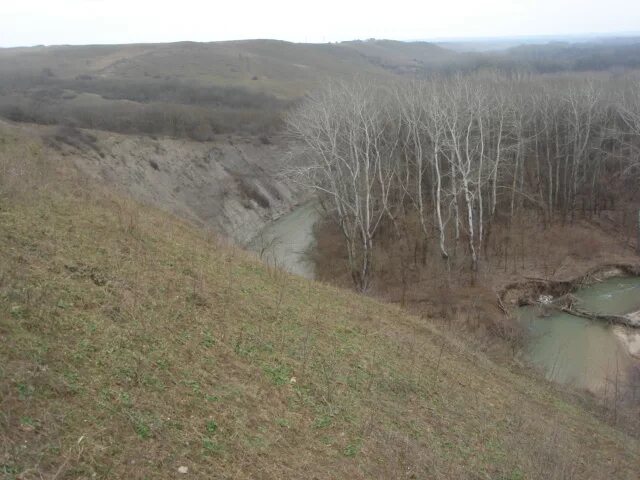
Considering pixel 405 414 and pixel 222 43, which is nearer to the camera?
pixel 405 414

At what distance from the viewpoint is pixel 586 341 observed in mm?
19703

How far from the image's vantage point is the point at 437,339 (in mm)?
13578

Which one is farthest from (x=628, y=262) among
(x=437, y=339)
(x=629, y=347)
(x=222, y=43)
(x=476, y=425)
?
(x=222, y=43)

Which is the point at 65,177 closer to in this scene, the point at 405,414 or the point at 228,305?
the point at 228,305

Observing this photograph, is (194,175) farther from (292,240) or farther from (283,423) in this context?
(283,423)

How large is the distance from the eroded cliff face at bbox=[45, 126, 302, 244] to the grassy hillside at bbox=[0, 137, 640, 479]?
19.4 metres

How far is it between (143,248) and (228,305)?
2.75 m

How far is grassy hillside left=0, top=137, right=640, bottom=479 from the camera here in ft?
20.0

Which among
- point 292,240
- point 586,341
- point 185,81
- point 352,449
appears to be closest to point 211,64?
point 185,81

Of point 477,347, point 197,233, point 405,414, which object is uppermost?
point 197,233

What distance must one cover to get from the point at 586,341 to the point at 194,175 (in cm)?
2941

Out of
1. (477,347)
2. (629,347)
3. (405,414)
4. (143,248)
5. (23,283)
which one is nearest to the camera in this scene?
(23,283)

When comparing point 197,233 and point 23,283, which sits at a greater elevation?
point 23,283

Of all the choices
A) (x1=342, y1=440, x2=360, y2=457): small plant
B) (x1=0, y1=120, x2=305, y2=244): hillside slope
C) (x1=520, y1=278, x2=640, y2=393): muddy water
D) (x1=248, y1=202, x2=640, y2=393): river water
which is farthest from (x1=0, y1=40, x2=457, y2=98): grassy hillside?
(x1=342, y1=440, x2=360, y2=457): small plant
